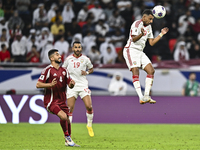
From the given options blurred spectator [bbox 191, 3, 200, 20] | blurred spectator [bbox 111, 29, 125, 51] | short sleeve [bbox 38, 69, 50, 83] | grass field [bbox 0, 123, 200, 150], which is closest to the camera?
short sleeve [bbox 38, 69, 50, 83]

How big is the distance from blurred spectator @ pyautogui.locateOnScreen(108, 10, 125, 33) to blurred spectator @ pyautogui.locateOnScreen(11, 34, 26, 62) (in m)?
3.98

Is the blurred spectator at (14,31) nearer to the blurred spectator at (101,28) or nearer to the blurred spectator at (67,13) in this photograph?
the blurred spectator at (67,13)

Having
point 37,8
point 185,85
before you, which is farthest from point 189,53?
point 37,8

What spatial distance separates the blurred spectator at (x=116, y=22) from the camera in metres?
18.3

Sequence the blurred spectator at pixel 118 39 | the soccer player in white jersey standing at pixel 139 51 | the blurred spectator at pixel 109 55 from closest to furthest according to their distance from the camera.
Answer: the soccer player in white jersey standing at pixel 139 51 → the blurred spectator at pixel 109 55 → the blurred spectator at pixel 118 39

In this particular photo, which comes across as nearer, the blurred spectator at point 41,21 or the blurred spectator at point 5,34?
the blurred spectator at point 5,34

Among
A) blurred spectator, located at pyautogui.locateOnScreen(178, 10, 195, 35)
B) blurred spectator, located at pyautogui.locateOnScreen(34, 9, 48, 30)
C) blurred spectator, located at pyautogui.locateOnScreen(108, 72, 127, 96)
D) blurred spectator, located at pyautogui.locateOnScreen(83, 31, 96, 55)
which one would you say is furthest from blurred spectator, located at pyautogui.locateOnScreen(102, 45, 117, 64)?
blurred spectator, located at pyautogui.locateOnScreen(178, 10, 195, 35)

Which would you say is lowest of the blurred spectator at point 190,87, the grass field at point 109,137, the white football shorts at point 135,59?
the grass field at point 109,137

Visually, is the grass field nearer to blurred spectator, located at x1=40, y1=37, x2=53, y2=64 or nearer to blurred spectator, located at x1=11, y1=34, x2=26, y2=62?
blurred spectator, located at x1=40, y1=37, x2=53, y2=64

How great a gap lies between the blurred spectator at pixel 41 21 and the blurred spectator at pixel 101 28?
2.28 m

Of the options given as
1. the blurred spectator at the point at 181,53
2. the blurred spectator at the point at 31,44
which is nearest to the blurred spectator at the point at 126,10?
the blurred spectator at the point at 181,53

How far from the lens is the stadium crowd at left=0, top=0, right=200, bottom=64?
16.7 meters

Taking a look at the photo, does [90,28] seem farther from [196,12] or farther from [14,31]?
[196,12]

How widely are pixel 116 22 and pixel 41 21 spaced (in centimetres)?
331
